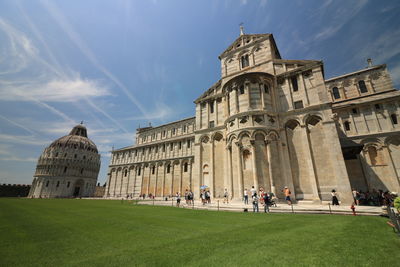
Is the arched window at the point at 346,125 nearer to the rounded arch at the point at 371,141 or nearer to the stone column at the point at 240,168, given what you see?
the rounded arch at the point at 371,141

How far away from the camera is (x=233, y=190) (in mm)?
19812

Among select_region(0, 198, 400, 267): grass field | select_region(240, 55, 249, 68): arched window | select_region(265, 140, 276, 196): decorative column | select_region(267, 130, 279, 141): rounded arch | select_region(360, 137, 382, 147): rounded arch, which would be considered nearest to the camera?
select_region(0, 198, 400, 267): grass field

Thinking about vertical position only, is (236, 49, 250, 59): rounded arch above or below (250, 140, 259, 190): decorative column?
above

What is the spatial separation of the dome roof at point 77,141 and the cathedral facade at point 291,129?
77596 mm

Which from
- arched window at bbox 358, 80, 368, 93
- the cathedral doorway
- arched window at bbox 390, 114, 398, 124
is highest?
arched window at bbox 358, 80, 368, 93

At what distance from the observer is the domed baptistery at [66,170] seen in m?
69.8

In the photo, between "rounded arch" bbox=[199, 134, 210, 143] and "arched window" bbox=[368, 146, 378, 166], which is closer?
"arched window" bbox=[368, 146, 378, 166]

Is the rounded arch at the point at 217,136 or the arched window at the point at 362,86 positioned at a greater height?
the arched window at the point at 362,86

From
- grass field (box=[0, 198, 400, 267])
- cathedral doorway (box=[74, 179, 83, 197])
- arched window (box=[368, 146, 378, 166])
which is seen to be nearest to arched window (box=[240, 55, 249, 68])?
arched window (box=[368, 146, 378, 166])

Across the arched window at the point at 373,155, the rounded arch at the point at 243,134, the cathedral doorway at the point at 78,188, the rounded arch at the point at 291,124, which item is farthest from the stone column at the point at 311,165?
the cathedral doorway at the point at 78,188

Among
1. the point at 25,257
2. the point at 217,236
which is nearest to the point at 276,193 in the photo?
the point at 217,236

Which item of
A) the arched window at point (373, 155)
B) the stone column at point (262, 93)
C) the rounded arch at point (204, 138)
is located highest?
the stone column at point (262, 93)

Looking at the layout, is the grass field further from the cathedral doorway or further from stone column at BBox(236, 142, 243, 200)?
the cathedral doorway

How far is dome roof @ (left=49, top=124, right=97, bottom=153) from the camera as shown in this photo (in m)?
77.7
